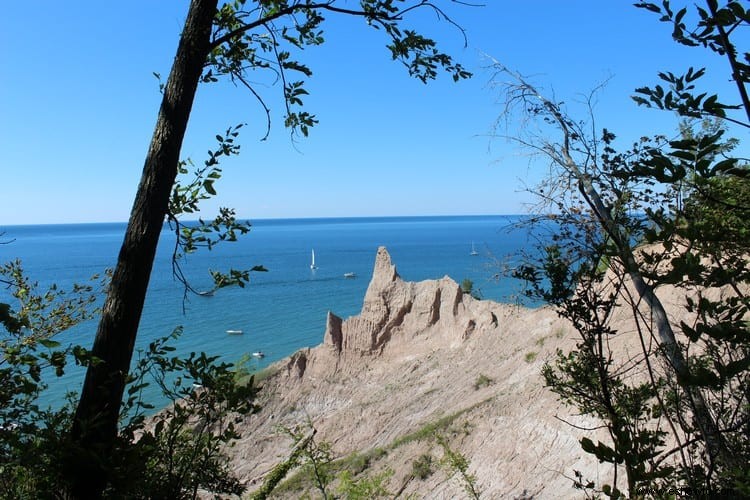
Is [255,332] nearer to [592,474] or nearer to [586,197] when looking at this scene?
[592,474]

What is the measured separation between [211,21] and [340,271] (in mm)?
83757

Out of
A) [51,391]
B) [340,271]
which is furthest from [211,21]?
[340,271]

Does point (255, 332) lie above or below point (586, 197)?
below

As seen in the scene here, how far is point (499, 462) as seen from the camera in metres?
16.3

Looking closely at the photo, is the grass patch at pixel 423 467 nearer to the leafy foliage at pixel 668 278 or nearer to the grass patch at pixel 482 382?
the grass patch at pixel 482 382

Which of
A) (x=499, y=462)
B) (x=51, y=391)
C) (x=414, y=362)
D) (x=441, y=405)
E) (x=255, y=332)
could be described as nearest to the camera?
(x=499, y=462)

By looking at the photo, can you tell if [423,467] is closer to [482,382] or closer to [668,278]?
[482,382]

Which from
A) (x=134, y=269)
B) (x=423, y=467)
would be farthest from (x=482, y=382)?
(x=134, y=269)

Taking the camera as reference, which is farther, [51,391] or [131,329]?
[51,391]

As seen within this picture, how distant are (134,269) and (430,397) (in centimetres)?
2387

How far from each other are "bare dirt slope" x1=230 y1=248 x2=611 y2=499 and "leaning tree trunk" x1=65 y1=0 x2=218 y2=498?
28.0 feet

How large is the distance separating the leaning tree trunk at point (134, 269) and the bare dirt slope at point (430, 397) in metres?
8.54

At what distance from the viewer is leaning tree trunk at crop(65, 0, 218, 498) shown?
2.39 meters

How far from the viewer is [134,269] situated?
2.78 meters
